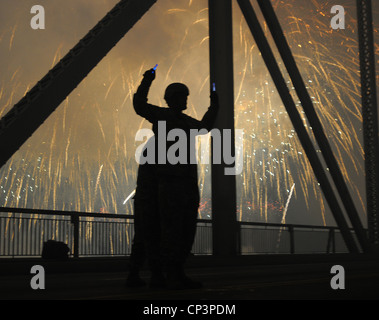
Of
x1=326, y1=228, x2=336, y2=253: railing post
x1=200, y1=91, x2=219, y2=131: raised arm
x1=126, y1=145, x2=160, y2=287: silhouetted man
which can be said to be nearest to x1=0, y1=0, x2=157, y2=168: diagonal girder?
x1=126, y1=145, x2=160, y2=287: silhouetted man

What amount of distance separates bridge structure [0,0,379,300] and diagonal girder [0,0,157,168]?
1 centimetres

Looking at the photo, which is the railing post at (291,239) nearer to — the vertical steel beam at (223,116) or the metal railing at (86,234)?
the metal railing at (86,234)

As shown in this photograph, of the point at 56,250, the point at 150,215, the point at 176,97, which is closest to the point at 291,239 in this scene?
the point at 56,250

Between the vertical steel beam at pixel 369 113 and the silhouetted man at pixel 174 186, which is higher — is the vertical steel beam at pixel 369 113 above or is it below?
above

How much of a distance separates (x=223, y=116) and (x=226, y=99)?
319 millimetres

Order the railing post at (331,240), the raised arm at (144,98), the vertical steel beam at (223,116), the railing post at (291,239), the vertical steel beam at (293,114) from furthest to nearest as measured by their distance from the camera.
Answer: the railing post at (331,240) → the railing post at (291,239) → the vertical steel beam at (293,114) → the vertical steel beam at (223,116) → the raised arm at (144,98)

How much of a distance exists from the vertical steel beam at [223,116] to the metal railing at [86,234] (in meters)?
1.82

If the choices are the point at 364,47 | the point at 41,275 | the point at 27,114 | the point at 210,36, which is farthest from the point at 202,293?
the point at 364,47

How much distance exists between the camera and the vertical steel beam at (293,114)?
12.9m

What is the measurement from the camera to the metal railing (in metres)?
10.0

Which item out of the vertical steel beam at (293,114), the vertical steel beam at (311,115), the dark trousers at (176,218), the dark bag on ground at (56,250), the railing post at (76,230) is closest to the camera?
the dark trousers at (176,218)

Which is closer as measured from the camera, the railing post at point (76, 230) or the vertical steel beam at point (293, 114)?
the railing post at point (76, 230)

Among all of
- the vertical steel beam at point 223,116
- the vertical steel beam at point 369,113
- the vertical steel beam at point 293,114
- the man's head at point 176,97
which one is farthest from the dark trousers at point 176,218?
the vertical steel beam at point 369,113

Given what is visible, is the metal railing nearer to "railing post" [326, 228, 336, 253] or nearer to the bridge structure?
the bridge structure
